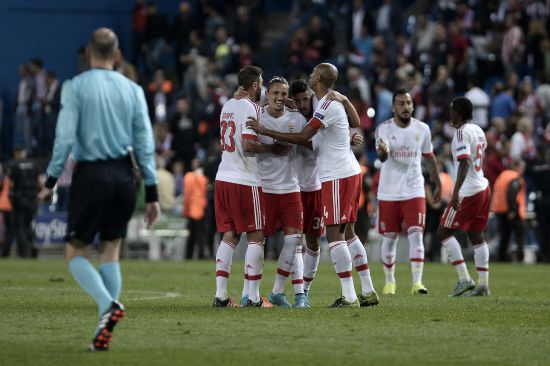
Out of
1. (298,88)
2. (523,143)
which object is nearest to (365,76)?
(523,143)

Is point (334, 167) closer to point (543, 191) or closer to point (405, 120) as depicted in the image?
point (405, 120)

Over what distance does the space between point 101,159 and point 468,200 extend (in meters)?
7.63

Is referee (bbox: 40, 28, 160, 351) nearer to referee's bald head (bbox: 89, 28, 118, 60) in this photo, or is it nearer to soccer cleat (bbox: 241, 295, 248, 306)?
referee's bald head (bbox: 89, 28, 118, 60)

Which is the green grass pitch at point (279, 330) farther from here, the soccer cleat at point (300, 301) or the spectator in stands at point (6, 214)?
the spectator in stands at point (6, 214)

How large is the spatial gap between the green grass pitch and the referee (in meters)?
0.62

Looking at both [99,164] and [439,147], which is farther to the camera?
[439,147]

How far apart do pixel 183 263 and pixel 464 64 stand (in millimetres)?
8655

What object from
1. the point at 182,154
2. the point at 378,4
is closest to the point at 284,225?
the point at 182,154

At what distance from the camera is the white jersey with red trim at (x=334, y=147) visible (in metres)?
13.1

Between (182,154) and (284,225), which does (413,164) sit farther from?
(182,154)

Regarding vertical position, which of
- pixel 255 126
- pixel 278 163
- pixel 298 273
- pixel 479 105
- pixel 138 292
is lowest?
pixel 138 292

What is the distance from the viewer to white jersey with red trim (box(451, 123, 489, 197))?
16000 millimetres

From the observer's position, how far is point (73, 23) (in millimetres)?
39906

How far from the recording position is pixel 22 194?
2950 cm
